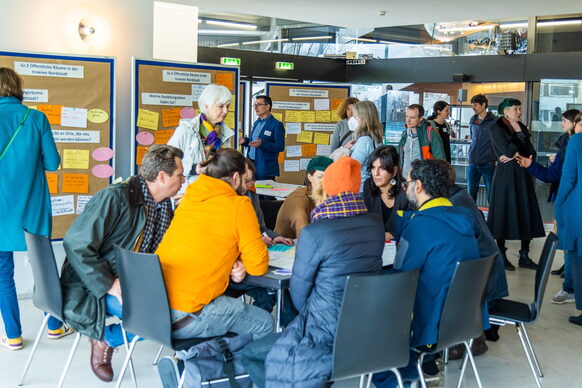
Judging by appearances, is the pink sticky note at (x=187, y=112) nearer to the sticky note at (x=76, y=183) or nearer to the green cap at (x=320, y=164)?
the sticky note at (x=76, y=183)

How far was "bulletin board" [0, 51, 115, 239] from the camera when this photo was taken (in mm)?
5387

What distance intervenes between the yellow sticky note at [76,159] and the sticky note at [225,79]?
1462 mm

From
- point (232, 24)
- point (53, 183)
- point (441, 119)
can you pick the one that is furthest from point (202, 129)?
point (232, 24)

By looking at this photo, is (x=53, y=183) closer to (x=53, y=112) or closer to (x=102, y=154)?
(x=102, y=154)

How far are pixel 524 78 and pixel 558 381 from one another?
8.21 m

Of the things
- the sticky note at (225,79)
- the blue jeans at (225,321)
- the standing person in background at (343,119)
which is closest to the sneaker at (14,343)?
the blue jeans at (225,321)

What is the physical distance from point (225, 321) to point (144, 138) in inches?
120

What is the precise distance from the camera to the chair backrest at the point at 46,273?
3.30m

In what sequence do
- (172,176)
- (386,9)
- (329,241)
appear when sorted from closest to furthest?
(329,241) < (172,176) < (386,9)

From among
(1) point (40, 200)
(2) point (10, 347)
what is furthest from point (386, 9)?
(2) point (10, 347)

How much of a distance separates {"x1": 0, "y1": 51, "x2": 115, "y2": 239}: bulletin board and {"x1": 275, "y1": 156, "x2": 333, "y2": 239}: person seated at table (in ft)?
6.15

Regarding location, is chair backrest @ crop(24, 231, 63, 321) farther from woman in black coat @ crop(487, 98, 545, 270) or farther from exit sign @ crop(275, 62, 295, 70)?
exit sign @ crop(275, 62, 295, 70)

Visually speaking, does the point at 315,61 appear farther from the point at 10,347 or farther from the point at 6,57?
the point at 10,347

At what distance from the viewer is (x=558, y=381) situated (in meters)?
4.25
